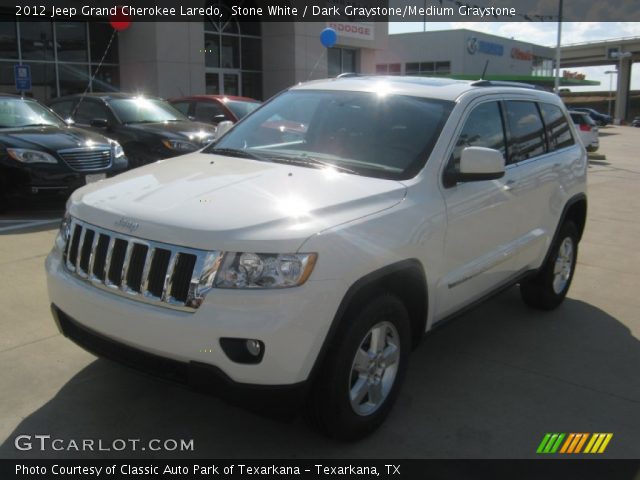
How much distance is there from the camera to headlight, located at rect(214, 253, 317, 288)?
9.20 ft

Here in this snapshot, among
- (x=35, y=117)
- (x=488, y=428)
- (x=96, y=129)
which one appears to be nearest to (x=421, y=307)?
(x=488, y=428)

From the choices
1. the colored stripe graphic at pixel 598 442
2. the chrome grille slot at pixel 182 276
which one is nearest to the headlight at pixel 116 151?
the chrome grille slot at pixel 182 276

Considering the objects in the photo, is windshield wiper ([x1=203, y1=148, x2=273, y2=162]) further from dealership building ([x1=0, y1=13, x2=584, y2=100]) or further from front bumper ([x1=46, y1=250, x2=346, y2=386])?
dealership building ([x1=0, y1=13, x2=584, y2=100])

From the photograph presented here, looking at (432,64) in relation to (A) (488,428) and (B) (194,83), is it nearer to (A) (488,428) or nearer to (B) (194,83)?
(B) (194,83)

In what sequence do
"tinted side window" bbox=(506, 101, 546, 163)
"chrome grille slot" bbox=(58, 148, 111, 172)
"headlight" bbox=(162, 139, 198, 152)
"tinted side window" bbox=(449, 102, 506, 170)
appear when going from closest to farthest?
"tinted side window" bbox=(449, 102, 506, 170) → "tinted side window" bbox=(506, 101, 546, 163) → "chrome grille slot" bbox=(58, 148, 111, 172) → "headlight" bbox=(162, 139, 198, 152)

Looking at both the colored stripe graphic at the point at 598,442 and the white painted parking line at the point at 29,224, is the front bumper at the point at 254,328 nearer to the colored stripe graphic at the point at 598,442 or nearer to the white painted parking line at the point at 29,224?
A: the colored stripe graphic at the point at 598,442

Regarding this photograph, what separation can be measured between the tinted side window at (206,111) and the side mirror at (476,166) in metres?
9.70

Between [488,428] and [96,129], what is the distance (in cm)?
932

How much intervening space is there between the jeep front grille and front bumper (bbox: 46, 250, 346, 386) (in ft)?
0.20

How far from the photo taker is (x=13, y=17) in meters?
18.9

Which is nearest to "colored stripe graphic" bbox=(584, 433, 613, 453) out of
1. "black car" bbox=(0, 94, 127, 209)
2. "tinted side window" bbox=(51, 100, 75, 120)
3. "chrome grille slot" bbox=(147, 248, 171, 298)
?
"chrome grille slot" bbox=(147, 248, 171, 298)

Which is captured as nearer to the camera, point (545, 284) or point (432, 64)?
point (545, 284)

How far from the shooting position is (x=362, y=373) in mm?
3240

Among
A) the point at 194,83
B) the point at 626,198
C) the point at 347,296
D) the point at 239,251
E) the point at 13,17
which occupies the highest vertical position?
the point at 13,17
